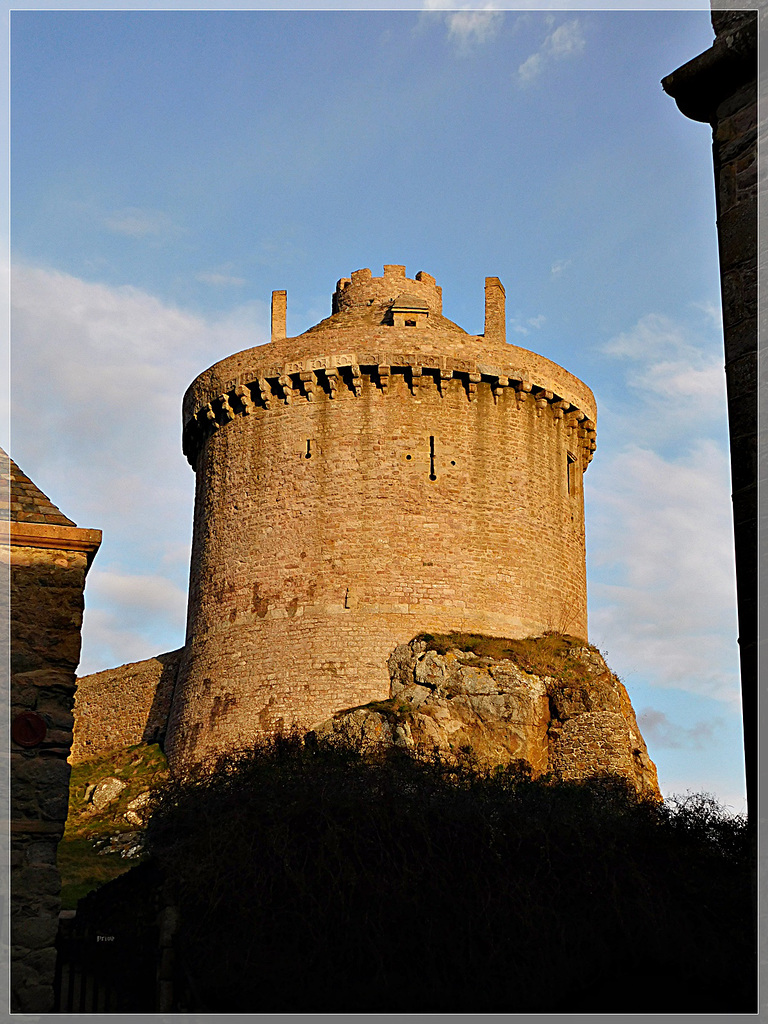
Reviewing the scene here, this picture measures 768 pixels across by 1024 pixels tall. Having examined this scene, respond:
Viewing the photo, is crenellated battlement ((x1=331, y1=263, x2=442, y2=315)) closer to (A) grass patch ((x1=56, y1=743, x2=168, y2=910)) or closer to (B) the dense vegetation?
(A) grass patch ((x1=56, y1=743, x2=168, y2=910))

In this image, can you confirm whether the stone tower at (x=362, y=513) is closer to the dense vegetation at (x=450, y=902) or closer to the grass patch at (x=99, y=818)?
the grass patch at (x=99, y=818)

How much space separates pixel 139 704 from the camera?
1082 inches

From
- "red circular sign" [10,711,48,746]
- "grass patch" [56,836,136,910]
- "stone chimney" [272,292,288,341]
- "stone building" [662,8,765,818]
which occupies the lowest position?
"grass patch" [56,836,136,910]

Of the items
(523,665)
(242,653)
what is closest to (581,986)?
(523,665)

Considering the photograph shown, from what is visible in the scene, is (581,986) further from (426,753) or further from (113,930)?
(426,753)

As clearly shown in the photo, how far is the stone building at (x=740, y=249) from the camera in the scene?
A: 7328 mm

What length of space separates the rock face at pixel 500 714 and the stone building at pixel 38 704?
38.8ft

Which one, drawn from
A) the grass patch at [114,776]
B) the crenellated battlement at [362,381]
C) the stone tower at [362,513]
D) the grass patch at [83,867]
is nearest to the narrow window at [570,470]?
the stone tower at [362,513]

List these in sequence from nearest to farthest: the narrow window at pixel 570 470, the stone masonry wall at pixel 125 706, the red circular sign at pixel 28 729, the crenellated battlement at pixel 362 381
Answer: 1. the red circular sign at pixel 28 729
2. the crenellated battlement at pixel 362 381
3. the narrow window at pixel 570 470
4. the stone masonry wall at pixel 125 706

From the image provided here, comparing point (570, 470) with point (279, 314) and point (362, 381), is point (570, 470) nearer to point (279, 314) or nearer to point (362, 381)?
point (362, 381)

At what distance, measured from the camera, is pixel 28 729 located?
9.30 meters

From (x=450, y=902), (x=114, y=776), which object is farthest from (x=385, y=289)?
(x=450, y=902)

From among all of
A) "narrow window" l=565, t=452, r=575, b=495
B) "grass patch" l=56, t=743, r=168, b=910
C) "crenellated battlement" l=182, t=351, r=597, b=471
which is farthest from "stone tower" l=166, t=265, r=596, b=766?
"grass patch" l=56, t=743, r=168, b=910

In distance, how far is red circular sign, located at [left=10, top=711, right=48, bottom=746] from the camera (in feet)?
30.4
